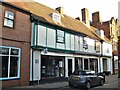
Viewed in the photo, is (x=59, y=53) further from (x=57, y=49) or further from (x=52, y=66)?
(x=52, y=66)

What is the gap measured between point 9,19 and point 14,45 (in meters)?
2.02

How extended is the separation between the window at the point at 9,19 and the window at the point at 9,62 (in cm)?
183

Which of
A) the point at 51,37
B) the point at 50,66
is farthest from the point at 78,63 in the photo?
the point at 51,37

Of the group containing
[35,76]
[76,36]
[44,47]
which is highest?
[76,36]

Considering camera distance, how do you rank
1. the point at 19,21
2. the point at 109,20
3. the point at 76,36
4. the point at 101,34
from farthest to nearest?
1. the point at 109,20
2. the point at 101,34
3. the point at 76,36
4. the point at 19,21

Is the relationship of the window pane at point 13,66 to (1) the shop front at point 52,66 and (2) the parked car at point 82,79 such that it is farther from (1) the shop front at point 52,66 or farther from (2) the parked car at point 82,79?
(2) the parked car at point 82,79

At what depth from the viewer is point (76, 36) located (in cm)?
2308

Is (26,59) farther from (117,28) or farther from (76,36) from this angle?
(117,28)

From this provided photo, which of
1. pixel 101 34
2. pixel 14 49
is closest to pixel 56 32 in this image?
pixel 14 49

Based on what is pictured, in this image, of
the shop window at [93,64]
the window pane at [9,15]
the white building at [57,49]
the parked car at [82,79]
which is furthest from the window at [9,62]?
the shop window at [93,64]

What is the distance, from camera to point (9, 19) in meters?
14.8

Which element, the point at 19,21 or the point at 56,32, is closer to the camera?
the point at 19,21

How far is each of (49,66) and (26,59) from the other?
3648 mm

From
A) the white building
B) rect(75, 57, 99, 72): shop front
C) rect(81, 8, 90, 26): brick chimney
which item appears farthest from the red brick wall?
rect(81, 8, 90, 26): brick chimney
